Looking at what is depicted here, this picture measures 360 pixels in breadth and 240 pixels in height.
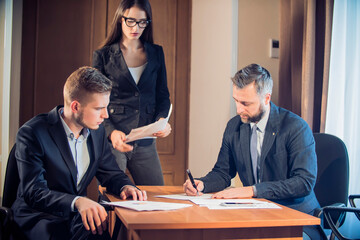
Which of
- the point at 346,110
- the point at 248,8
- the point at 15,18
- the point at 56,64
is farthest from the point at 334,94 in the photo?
the point at 15,18

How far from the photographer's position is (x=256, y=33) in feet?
13.1

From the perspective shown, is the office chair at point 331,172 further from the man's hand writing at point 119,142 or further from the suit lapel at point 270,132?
the man's hand writing at point 119,142

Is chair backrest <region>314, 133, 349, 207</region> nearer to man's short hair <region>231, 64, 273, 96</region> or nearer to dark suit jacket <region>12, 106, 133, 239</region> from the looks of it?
man's short hair <region>231, 64, 273, 96</region>

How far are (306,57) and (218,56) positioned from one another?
1.15m

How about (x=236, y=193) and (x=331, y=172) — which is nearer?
(x=236, y=193)

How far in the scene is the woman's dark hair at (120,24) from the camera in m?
2.67

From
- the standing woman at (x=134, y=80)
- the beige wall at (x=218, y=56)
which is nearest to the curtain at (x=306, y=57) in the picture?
the beige wall at (x=218, y=56)

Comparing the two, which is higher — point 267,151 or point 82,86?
point 82,86

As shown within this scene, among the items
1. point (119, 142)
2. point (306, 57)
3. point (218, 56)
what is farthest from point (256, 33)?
point (119, 142)

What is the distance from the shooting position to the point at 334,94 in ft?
9.71

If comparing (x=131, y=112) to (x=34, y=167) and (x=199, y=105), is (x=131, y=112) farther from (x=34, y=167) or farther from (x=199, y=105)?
(x=199, y=105)

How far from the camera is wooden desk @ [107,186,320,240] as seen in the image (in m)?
1.41

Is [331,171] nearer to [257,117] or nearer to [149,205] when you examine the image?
[257,117]

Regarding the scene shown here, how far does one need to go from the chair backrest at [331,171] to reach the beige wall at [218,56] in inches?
58.0
